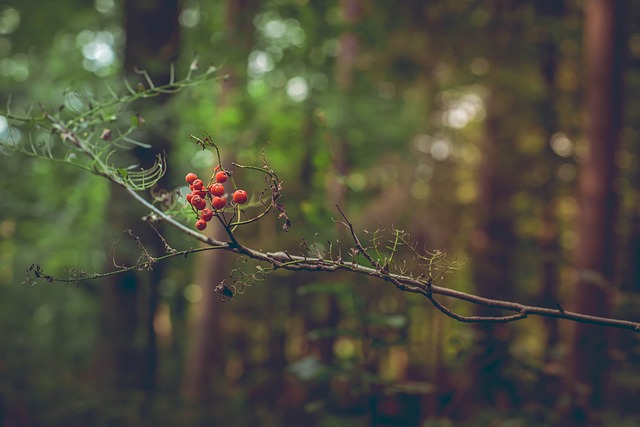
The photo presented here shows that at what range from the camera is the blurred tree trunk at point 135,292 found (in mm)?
6430

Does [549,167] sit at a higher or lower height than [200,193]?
higher

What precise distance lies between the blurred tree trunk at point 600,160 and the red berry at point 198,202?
4009 mm

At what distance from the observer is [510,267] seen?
34.2ft

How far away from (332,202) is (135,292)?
3.57m

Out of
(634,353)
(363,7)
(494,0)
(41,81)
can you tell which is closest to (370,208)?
(363,7)

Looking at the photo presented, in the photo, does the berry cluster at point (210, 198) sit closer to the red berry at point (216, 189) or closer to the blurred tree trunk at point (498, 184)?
the red berry at point (216, 189)

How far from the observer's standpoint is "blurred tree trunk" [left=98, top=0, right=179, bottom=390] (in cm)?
643

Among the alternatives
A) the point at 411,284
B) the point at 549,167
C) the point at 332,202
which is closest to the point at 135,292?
the point at 332,202

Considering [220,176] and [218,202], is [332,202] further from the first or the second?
[218,202]

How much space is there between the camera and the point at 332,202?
180 inches

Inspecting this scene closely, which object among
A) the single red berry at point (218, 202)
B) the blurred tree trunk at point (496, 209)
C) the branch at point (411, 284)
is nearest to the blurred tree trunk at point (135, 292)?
the single red berry at point (218, 202)

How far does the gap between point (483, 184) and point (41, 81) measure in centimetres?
808

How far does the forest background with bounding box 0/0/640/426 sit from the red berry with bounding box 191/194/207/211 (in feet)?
3.23

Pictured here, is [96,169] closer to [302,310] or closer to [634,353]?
[634,353]
